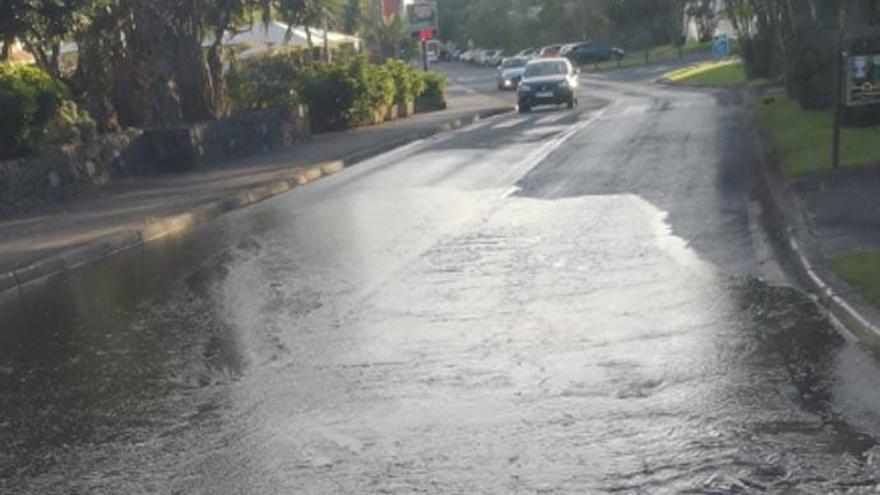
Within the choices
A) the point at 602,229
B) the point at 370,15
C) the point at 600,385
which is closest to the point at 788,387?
the point at 600,385

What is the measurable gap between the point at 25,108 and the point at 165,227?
12.1ft

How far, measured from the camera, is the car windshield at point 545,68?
47562mm

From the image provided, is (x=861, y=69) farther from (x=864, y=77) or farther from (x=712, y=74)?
(x=712, y=74)

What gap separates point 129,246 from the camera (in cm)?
1689

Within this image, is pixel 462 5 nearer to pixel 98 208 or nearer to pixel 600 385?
pixel 98 208

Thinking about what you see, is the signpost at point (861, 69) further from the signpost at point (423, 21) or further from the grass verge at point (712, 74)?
the signpost at point (423, 21)

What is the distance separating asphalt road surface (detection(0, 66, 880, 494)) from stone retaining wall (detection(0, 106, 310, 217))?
4171 millimetres

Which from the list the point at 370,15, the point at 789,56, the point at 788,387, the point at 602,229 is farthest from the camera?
the point at 370,15

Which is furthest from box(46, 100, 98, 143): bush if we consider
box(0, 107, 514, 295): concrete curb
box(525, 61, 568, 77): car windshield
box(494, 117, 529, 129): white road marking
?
box(525, 61, 568, 77): car windshield

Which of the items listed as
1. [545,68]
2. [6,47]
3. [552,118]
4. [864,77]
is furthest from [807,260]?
[545,68]

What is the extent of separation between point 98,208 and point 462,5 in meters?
135

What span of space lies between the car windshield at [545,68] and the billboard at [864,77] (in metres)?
30.0

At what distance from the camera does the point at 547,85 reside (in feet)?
153

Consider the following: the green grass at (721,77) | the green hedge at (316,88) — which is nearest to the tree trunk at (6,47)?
the green hedge at (316,88)
